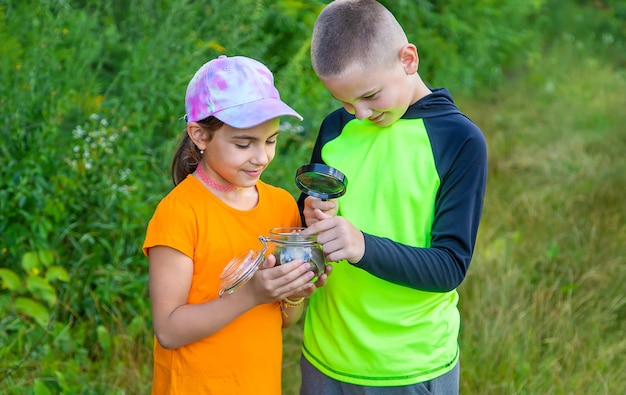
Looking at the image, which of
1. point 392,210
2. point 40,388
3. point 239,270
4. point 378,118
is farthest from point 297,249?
point 40,388

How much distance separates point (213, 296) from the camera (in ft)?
7.14

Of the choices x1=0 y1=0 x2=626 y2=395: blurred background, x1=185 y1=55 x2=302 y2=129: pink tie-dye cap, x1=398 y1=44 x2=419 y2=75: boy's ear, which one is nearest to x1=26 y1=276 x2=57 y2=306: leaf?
x1=0 y1=0 x2=626 y2=395: blurred background

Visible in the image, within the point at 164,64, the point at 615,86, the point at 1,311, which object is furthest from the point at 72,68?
the point at 615,86

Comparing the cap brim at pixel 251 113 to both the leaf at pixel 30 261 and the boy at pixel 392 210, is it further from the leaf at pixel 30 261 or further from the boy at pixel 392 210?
the leaf at pixel 30 261

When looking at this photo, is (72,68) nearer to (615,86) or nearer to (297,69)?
(297,69)

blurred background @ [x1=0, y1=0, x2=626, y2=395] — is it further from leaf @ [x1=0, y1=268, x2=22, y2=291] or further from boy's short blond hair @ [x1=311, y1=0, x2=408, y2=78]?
boy's short blond hair @ [x1=311, y1=0, x2=408, y2=78]

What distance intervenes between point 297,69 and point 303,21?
842mm

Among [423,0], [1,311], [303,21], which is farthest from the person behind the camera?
[423,0]

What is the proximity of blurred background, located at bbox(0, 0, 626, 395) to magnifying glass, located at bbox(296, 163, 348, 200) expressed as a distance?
1562 mm

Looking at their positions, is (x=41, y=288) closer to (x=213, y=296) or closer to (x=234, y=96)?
(x=213, y=296)

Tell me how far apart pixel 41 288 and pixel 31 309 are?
0.35ft

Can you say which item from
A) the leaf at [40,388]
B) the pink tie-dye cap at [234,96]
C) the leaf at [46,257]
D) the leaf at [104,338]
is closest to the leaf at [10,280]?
the leaf at [46,257]

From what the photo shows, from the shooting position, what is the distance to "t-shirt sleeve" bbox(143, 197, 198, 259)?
2086mm

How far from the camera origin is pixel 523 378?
3.47 meters
